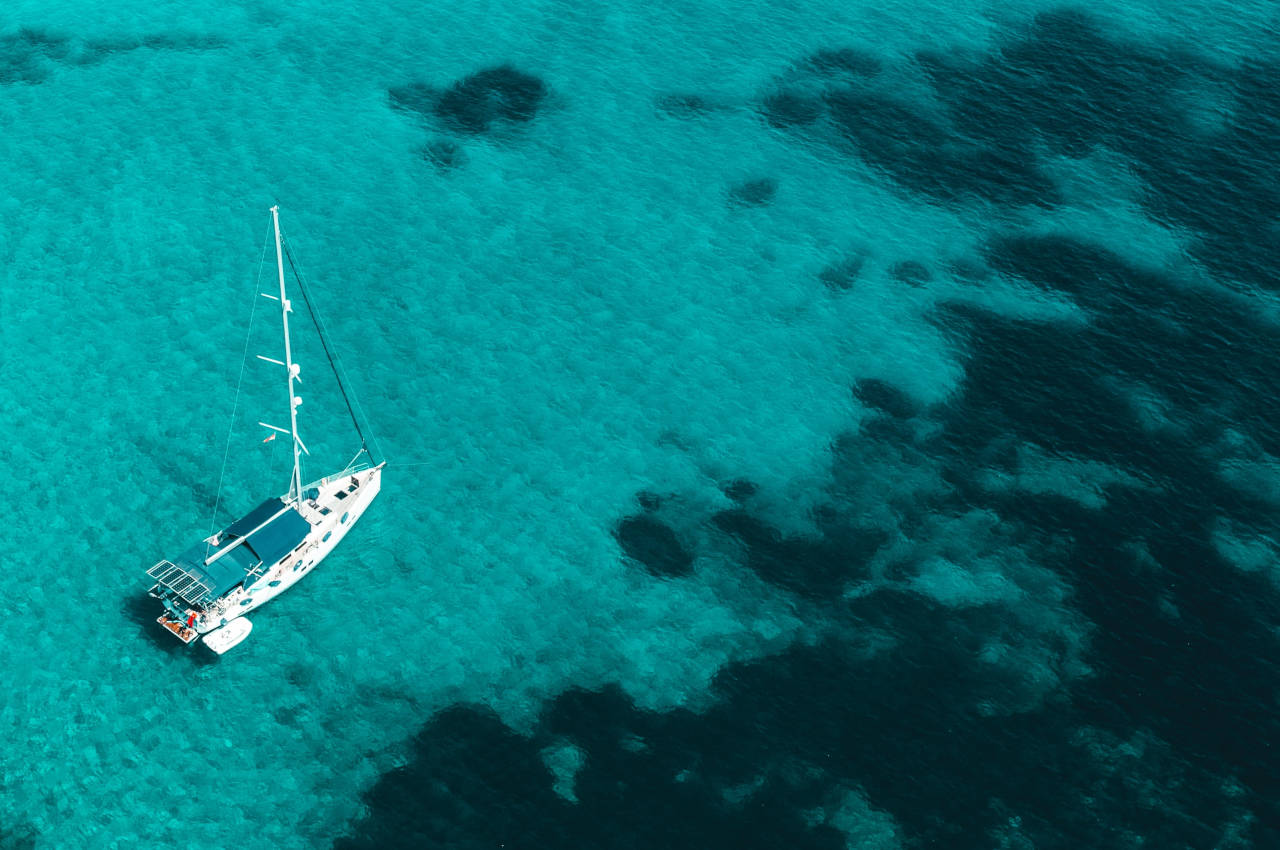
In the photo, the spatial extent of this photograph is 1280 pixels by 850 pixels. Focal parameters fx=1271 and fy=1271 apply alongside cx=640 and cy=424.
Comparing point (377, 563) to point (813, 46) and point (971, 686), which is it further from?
point (813, 46)

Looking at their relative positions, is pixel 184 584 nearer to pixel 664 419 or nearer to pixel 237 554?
pixel 237 554

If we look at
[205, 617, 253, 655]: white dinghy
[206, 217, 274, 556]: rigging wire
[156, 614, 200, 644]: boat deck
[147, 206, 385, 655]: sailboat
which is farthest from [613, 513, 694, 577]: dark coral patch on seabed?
[156, 614, 200, 644]: boat deck

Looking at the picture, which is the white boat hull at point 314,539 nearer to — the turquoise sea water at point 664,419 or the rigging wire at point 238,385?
the turquoise sea water at point 664,419

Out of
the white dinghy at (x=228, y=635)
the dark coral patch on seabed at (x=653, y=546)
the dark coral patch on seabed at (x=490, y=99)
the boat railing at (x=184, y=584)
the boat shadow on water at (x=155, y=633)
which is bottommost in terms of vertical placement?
the boat shadow on water at (x=155, y=633)

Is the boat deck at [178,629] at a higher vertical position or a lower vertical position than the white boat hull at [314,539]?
lower

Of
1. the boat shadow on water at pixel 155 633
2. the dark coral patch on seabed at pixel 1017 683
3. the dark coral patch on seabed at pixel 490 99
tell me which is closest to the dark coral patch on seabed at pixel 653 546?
the dark coral patch on seabed at pixel 1017 683

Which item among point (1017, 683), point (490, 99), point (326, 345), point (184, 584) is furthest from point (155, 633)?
point (490, 99)

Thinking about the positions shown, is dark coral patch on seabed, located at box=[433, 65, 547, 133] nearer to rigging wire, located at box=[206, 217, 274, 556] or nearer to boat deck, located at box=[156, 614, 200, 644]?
rigging wire, located at box=[206, 217, 274, 556]

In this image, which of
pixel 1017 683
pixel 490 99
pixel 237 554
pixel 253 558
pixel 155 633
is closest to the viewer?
pixel 1017 683
